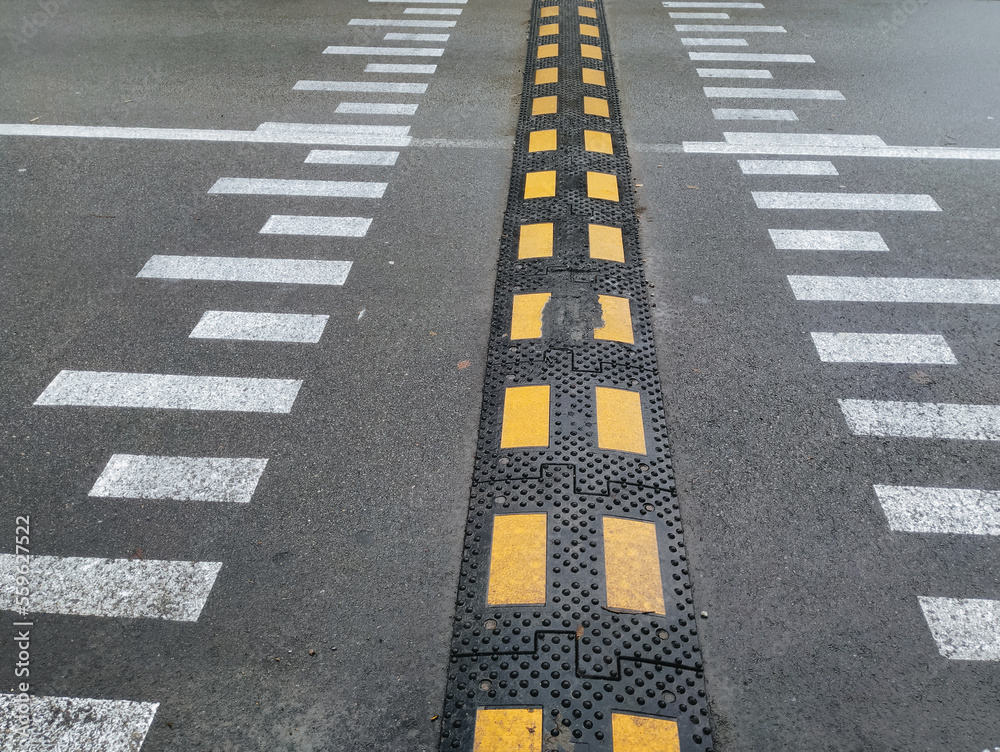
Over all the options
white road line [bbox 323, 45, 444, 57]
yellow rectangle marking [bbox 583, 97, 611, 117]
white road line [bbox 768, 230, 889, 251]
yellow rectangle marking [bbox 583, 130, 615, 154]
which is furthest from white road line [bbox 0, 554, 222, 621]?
white road line [bbox 323, 45, 444, 57]

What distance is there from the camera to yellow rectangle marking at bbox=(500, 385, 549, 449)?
4.25 metres

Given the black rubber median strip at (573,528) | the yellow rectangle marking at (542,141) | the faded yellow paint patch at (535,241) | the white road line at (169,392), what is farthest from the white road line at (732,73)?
the white road line at (169,392)

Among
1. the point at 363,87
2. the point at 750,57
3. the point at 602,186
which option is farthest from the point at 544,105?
the point at 750,57

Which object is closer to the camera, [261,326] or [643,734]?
[643,734]

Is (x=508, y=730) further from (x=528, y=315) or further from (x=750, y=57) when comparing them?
(x=750, y=57)

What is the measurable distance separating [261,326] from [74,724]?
2.73 metres

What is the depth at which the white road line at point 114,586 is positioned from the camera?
342 centimetres

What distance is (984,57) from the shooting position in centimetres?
959

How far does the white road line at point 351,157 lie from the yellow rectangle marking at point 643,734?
5575 mm

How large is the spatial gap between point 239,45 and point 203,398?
7362 mm

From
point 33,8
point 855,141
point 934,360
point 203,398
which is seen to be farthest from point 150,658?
point 33,8

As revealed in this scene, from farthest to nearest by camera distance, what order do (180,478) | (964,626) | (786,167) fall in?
(786,167), (180,478), (964,626)

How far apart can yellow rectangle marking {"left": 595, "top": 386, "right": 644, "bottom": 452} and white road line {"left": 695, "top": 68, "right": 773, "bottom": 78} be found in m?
6.16

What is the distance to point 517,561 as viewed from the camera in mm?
3625
